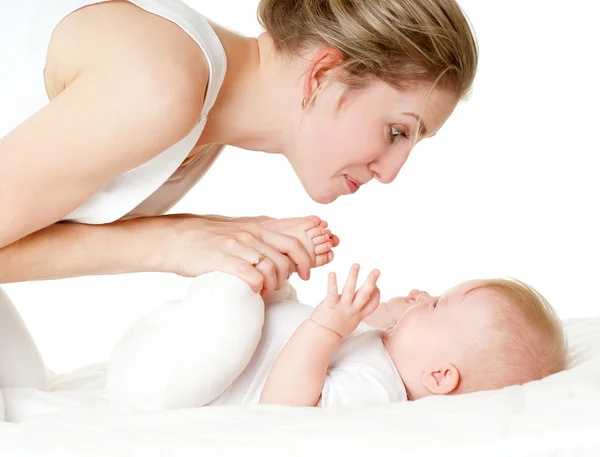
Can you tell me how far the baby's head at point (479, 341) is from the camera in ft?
6.05

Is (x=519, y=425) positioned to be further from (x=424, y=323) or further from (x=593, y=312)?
(x=593, y=312)

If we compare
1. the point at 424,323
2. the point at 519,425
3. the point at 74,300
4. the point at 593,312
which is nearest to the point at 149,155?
the point at 424,323

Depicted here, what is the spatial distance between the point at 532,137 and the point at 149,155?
270 centimetres

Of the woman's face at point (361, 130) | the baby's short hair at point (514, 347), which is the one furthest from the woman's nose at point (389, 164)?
the baby's short hair at point (514, 347)

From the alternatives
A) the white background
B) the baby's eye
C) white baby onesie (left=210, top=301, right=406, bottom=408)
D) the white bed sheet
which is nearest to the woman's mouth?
the baby's eye

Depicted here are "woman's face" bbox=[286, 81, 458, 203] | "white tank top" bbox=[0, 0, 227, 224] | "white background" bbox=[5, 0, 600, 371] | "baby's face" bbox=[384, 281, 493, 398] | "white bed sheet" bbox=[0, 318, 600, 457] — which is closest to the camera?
"white bed sheet" bbox=[0, 318, 600, 457]

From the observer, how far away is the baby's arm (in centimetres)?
177

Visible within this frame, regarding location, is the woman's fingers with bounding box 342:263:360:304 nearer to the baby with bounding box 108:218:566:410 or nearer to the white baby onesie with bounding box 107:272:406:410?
the baby with bounding box 108:218:566:410

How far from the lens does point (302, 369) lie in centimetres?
177

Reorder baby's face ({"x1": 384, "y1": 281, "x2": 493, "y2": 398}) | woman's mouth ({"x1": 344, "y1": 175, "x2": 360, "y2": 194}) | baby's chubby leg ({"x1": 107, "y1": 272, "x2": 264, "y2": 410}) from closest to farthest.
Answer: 1. baby's chubby leg ({"x1": 107, "y1": 272, "x2": 264, "y2": 410})
2. baby's face ({"x1": 384, "y1": 281, "x2": 493, "y2": 398})
3. woman's mouth ({"x1": 344, "y1": 175, "x2": 360, "y2": 194})

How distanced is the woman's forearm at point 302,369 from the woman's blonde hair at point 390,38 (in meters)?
0.61

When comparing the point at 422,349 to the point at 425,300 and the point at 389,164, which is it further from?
the point at 389,164

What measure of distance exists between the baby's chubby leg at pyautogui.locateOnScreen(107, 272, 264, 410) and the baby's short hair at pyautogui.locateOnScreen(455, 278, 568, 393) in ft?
1.48

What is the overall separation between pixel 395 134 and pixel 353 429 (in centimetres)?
89
